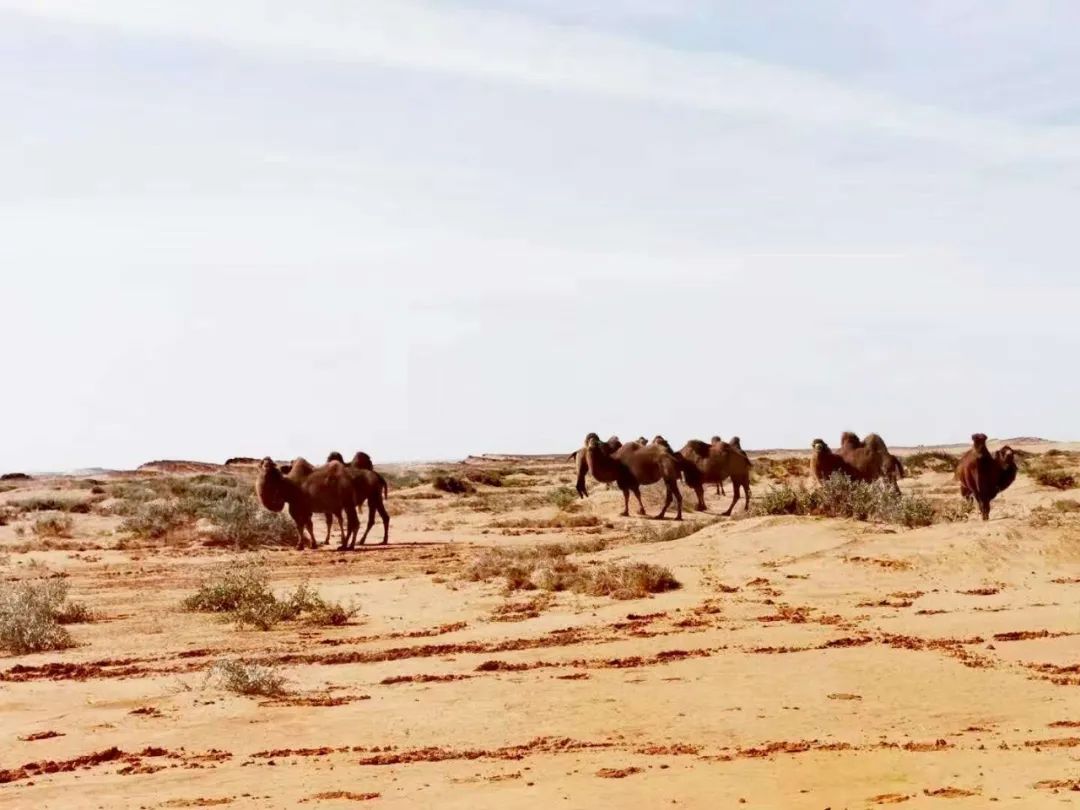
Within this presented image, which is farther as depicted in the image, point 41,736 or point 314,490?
point 314,490

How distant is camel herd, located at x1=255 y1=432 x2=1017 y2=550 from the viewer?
2508 centimetres

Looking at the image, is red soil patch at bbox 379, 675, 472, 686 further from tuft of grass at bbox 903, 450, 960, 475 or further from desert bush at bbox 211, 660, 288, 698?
tuft of grass at bbox 903, 450, 960, 475

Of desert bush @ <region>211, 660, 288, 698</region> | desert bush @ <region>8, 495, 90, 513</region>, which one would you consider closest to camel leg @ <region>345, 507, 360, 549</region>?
desert bush @ <region>8, 495, 90, 513</region>

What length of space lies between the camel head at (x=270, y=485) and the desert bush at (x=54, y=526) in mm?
7224

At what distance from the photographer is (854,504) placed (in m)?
24.3

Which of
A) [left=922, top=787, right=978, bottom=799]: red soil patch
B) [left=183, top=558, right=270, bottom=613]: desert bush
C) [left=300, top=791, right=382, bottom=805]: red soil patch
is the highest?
[left=183, top=558, right=270, bottom=613]: desert bush

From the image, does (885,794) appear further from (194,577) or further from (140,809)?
(194,577)

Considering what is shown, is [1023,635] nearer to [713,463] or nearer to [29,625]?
[29,625]

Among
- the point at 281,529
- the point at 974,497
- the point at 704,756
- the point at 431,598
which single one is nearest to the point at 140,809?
the point at 704,756

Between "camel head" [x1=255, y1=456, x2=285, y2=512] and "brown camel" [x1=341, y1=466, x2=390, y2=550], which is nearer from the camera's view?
"camel head" [x1=255, y1=456, x2=285, y2=512]

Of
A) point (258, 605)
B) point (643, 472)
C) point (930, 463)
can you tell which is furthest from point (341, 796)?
point (930, 463)

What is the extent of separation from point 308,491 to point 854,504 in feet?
35.9

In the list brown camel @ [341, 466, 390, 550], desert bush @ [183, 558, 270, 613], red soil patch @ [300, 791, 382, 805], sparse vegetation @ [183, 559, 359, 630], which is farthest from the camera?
brown camel @ [341, 466, 390, 550]

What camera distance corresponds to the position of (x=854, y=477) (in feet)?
96.5
